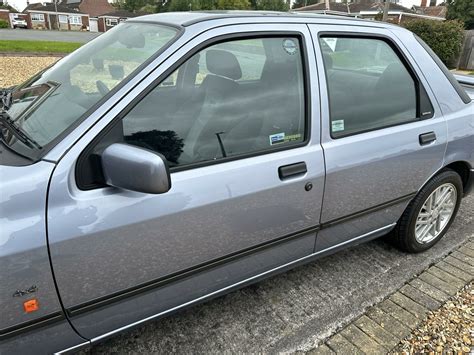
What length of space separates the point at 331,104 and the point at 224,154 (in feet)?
2.35

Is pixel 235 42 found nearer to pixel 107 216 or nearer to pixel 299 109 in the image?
pixel 299 109

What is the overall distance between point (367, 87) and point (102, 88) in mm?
1586

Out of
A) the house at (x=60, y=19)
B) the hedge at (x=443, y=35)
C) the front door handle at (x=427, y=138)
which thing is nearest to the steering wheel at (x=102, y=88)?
the front door handle at (x=427, y=138)

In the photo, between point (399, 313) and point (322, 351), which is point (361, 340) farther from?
point (399, 313)

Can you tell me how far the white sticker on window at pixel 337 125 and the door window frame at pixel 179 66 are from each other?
6.9 inches

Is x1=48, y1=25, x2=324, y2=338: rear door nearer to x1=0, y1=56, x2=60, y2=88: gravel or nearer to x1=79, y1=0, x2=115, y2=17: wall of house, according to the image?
x1=0, y1=56, x2=60, y2=88: gravel

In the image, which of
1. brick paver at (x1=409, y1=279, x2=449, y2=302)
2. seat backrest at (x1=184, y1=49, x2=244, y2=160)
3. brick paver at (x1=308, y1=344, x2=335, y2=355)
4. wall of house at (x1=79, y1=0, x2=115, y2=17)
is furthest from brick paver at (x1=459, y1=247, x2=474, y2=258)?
wall of house at (x1=79, y1=0, x2=115, y2=17)

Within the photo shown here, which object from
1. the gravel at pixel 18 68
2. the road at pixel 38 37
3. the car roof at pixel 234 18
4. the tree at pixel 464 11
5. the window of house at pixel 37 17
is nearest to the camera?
the car roof at pixel 234 18

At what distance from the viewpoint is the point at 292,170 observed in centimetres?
197

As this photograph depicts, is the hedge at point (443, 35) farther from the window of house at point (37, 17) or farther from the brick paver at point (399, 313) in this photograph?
the window of house at point (37, 17)

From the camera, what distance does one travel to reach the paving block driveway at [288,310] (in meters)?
2.14

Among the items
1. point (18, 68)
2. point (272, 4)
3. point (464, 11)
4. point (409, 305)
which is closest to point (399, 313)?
point (409, 305)

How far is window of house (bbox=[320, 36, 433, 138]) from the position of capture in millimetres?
2178

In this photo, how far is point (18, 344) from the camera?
1444 millimetres
